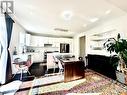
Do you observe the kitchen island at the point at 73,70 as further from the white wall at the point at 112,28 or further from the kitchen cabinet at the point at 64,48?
the kitchen cabinet at the point at 64,48

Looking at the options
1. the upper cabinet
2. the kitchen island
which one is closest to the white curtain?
the kitchen island

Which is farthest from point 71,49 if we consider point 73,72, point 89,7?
point 89,7

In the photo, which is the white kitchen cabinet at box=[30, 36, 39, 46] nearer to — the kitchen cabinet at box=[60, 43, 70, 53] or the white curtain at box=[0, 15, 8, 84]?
the kitchen cabinet at box=[60, 43, 70, 53]

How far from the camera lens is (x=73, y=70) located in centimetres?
355

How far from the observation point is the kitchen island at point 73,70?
3.39 meters

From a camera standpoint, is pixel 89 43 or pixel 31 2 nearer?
pixel 31 2

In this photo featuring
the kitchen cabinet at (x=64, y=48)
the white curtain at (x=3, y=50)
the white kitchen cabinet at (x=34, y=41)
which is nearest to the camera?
the white curtain at (x=3, y=50)

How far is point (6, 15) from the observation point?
3.34 metres

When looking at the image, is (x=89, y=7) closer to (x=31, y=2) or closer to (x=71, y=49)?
(x=31, y=2)

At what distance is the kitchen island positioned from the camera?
11.1 ft

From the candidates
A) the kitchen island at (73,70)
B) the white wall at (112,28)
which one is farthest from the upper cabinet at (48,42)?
the kitchen island at (73,70)

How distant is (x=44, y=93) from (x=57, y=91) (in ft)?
1.24

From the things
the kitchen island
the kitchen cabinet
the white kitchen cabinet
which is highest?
the white kitchen cabinet

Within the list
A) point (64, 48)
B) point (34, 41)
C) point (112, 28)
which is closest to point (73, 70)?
point (112, 28)
